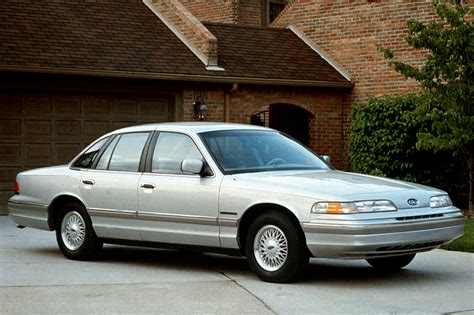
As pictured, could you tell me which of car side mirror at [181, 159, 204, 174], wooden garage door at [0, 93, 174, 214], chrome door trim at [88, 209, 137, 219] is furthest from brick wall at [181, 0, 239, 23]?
car side mirror at [181, 159, 204, 174]

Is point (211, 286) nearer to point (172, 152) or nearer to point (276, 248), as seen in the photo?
point (276, 248)

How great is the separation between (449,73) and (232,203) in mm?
8706

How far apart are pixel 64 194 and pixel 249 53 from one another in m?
12.0

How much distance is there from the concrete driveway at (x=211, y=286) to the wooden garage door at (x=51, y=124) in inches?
281

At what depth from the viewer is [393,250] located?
9.54 metres

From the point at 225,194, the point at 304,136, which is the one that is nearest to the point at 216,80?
the point at 304,136

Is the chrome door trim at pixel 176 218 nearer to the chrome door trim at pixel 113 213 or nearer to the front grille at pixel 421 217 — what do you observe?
the chrome door trim at pixel 113 213

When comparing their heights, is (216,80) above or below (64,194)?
above

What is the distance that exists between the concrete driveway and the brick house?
7.39m

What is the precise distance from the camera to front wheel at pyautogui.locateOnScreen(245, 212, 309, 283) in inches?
373

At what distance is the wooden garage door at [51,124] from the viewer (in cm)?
1911

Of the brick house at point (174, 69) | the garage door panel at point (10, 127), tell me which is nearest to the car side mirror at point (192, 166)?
the brick house at point (174, 69)

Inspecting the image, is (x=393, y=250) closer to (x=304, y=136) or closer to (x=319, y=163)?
(x=319, y=163)

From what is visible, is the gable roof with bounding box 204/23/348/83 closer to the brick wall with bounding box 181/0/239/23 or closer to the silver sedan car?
the brick wall with bounding box 181/0/239/23
